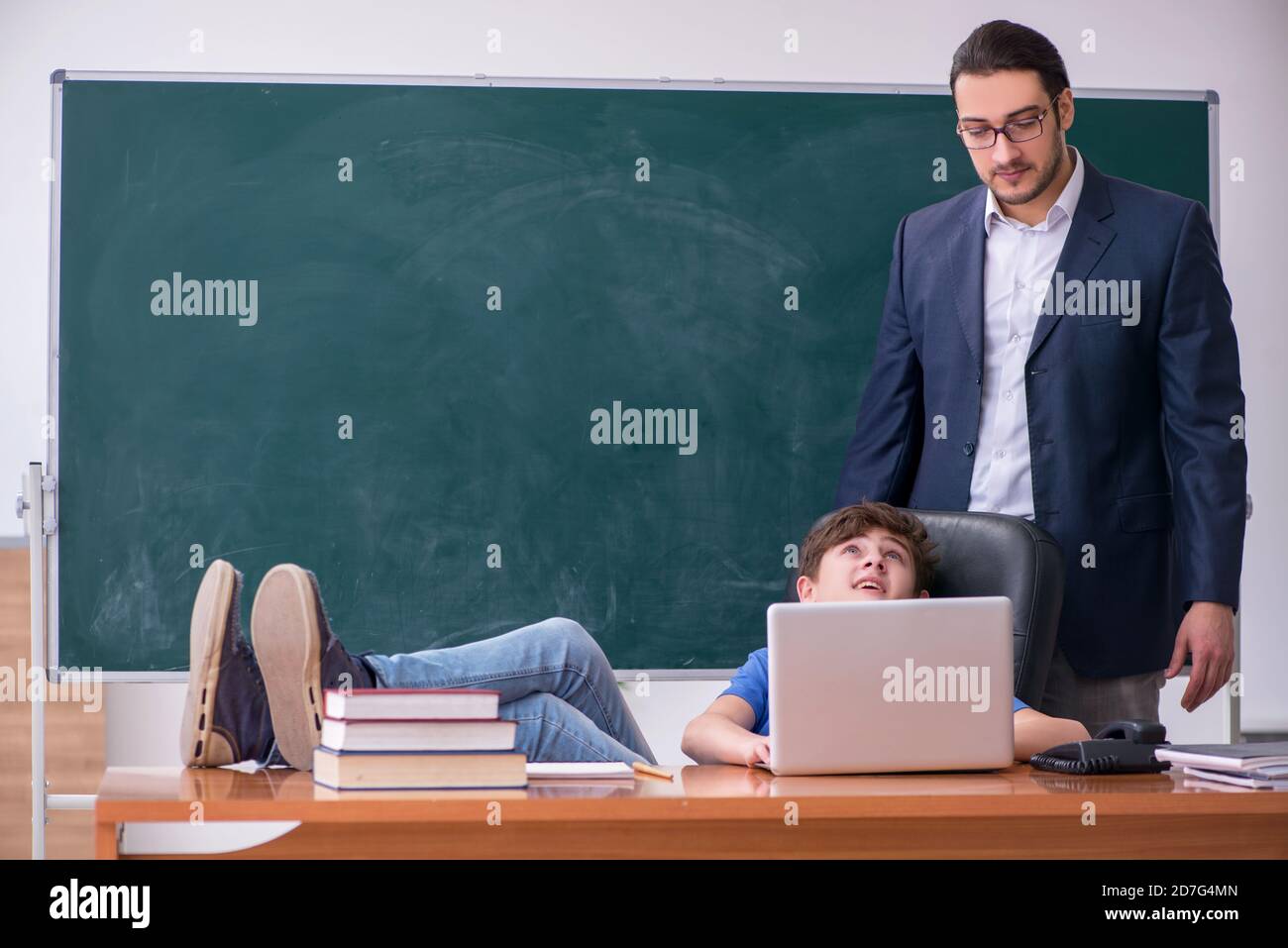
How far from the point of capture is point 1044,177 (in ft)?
8.30

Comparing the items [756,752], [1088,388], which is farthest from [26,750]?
[1088,388]

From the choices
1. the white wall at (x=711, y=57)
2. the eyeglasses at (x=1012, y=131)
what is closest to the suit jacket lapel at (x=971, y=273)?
the eyeglasses at (x=1012, y=131)

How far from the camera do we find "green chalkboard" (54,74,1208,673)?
3.24 meters

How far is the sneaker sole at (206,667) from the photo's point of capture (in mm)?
1701

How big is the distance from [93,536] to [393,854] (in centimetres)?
219

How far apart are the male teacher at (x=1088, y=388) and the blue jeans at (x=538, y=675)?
0.76 meters

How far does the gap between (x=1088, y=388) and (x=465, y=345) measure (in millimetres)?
1490

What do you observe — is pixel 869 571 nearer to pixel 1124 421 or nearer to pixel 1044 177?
pixel 1124 421

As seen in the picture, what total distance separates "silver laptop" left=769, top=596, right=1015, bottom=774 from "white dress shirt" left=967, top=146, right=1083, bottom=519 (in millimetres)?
1001

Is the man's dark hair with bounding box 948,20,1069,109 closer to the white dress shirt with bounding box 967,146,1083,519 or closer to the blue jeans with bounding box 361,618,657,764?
the white dress shirt with bounding box 967,146,1083,519

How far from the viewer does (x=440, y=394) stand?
10.8 ft

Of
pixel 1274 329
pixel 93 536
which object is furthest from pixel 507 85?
pixel 1274 329

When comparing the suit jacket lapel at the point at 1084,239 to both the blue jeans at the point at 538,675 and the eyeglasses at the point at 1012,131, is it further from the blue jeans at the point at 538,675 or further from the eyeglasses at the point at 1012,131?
the blue jeans at the point at 538,675

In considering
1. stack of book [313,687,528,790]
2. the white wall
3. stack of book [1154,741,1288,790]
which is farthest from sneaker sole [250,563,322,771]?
the white wall
